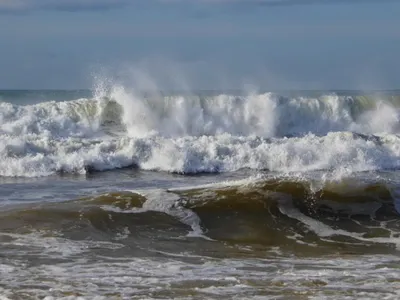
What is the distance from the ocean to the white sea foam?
0.07 meters

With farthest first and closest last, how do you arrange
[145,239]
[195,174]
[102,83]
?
1. [102,83]
2. [195,174]
3. [145,239]

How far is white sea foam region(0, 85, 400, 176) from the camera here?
2131 centimetres

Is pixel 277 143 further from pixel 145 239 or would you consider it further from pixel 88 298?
pixel 88 298

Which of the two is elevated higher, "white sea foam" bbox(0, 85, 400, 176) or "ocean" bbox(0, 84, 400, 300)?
"white sea foam" bbox(0, 85, 400, 176)

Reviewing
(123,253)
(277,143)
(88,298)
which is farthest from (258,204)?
(277,143)

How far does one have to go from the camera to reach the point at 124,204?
12.5m

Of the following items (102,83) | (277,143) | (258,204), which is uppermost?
(102,83)

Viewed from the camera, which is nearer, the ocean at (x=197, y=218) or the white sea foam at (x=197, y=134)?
the ocean at (x=197, y=218)

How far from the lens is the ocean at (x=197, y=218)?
802cm

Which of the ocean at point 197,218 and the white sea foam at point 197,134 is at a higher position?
the white sea foam at point 197,134

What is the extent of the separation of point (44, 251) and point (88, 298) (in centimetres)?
243

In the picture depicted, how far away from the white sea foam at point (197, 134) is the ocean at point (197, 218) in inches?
2.8

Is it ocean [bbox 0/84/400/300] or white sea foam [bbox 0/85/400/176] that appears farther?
white sea foam [bbox 0/85/400/176]

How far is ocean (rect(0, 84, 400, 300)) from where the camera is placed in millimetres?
8023
